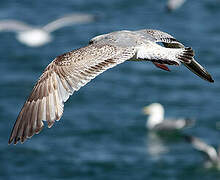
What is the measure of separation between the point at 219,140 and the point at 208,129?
74cm

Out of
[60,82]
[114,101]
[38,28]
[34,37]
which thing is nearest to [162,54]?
[60,82]

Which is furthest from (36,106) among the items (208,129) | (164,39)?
(208,129)

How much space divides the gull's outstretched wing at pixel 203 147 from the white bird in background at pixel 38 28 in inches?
186

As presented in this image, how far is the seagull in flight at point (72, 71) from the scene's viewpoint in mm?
7273

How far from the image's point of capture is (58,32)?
31.5 m

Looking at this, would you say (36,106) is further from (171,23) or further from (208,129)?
(171,23)

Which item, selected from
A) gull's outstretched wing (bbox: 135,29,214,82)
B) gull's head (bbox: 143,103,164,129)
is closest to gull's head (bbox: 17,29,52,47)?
gull's head (bbox: 143,103,164,129)

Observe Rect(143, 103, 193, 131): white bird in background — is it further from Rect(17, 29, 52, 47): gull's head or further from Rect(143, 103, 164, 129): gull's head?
Rect(17, 29, 52, 47): gull's head

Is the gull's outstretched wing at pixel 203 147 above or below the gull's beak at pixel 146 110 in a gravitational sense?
below

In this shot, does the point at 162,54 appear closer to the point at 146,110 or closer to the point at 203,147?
the point at 203,147

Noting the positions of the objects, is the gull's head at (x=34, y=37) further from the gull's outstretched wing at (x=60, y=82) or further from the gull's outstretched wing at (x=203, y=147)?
the gull's outstretched wing at (x=60, y=82)

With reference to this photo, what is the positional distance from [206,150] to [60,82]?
552 inches

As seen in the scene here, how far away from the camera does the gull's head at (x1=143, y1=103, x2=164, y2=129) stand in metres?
25.1

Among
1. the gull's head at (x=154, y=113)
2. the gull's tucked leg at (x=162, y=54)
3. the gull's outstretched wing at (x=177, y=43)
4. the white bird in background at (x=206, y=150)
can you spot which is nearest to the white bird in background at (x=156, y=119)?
the gull's head at (x=154, y=113)
